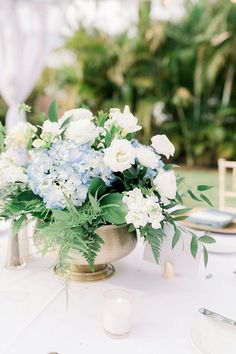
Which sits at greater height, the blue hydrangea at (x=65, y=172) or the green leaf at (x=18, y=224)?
the blue hydrangea at (x=65, y=172)

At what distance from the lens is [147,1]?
6.37 meters

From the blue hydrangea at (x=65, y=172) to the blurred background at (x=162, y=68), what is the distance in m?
4.81

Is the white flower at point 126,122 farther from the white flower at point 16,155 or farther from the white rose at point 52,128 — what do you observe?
the white flower at point 16,155

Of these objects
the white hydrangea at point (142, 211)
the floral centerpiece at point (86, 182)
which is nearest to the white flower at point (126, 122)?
the floral centerpiece at point (86, 182)

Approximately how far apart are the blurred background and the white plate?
16.1 ft

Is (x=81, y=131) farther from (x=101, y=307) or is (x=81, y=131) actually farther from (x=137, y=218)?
(x=101, y=307)

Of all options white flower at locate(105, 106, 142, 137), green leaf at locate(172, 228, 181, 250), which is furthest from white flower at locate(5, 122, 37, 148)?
green leaf at locate(172, 228, 181, 250)

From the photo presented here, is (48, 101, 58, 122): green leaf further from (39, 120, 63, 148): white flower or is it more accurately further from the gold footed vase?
the gold footed vase

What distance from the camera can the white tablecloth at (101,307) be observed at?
2.69ft

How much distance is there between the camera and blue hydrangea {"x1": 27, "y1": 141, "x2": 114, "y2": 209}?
0.96 meters

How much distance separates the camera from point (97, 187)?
985 millimetres

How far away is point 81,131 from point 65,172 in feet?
0.37

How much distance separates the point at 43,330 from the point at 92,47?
5.63m

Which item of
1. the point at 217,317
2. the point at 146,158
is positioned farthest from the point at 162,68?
the point at 217,317
